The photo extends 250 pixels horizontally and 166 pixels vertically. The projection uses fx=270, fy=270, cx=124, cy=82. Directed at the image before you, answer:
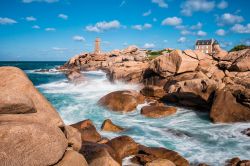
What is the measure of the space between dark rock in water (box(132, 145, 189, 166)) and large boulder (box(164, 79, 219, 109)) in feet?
37.2

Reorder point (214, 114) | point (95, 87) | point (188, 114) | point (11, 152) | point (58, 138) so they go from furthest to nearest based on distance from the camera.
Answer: point (95, 87) → point (188, 114) → point (214, 114) → point (58, 138) → point (11, 152)

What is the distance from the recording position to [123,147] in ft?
42.6

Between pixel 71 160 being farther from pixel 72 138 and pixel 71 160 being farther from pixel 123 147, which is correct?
pixel 123 147

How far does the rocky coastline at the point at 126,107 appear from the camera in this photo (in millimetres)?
6672

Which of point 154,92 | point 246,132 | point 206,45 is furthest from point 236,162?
point 206,45

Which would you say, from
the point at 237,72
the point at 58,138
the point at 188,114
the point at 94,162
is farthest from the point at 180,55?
the point at 58,138

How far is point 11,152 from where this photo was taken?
6.09 metres

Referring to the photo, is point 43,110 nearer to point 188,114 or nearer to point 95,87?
point 188,114

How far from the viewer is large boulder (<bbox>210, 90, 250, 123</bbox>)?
19359 millimetres

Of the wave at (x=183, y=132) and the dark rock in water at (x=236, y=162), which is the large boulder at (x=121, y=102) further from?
the dark rock in water at (x=236, y=162)

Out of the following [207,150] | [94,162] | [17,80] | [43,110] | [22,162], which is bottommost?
[207,150]

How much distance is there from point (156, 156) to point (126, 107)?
11.1 metres

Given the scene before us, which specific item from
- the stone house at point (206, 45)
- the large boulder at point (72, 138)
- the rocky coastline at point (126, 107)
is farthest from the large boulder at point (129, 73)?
the stone house at point (206, 45)

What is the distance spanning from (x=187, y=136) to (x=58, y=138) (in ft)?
36.4
